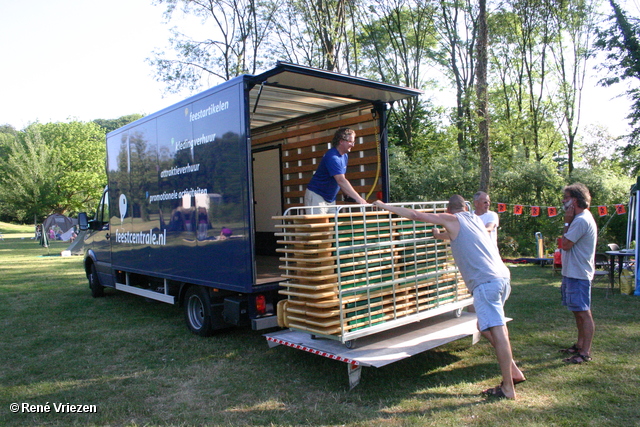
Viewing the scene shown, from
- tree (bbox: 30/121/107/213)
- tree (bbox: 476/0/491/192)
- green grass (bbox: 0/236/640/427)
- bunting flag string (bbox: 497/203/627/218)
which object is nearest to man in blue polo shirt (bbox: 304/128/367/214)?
green grass (bbox: 0/236/640/427)

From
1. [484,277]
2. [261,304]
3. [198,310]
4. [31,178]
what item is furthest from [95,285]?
[31,178]

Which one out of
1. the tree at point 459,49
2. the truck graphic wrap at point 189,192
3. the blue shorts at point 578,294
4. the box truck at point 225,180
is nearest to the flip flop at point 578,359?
the blue shorts at point 578,294

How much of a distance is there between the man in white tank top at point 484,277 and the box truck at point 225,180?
177 cm

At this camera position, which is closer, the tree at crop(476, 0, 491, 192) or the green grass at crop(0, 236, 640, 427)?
the green grass at crop(0, 236, 640, 427)

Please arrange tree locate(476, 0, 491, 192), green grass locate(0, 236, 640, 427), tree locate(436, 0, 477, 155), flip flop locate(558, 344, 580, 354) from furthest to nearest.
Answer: tree locate(436, 0, 477, 155) < tree locate(476, 0, 491, 192) < flip flop locate(558, 344, 580, 354) < green grass locate(0, 236, 640, 427)

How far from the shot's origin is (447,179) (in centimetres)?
1877

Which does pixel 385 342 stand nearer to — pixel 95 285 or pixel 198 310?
pixel 198 310

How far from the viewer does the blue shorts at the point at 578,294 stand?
15.0ft

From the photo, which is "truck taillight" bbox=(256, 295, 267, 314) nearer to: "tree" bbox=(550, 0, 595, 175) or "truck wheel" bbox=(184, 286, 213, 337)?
"truck wheel" bbox=(184, 286, 213, 337)

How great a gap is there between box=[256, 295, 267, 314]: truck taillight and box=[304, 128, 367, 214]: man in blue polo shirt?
105 centimetres

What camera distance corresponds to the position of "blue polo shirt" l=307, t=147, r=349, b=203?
4.85 metres

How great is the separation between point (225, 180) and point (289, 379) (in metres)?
2.16

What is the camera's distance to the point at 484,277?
12.6 ft

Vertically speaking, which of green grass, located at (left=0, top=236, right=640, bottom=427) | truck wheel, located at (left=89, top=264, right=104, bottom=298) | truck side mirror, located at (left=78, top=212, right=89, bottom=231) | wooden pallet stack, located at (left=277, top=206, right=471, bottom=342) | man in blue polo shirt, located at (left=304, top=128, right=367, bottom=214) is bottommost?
green grass, located at (left=0, top=236, right=640, bottom=427)
